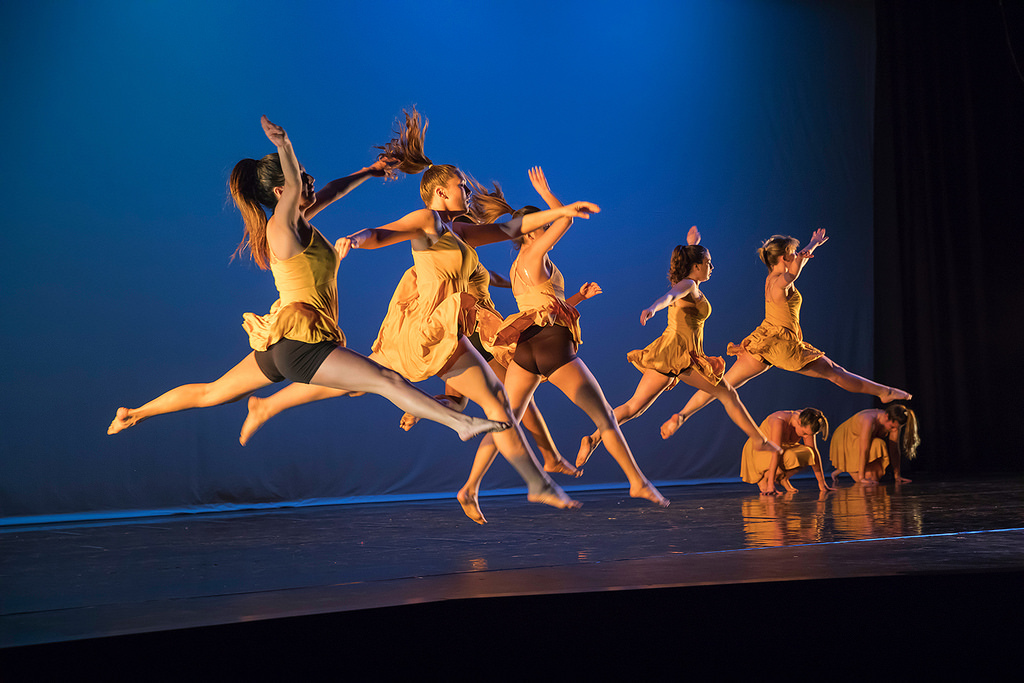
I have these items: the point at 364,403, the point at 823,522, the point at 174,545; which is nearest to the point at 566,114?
the point at 364,403

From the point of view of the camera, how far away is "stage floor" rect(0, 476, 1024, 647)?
2387mm

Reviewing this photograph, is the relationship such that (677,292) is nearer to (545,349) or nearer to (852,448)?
(545,349)

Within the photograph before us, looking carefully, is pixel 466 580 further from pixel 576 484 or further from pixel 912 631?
pixel 576 484

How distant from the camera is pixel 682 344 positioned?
18.7ft

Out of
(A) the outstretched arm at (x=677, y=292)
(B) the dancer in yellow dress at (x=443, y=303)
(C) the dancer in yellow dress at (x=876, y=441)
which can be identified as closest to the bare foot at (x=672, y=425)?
(A) the outstretched arm at (x=677, y=292)

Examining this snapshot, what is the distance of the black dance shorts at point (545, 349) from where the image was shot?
179 inches

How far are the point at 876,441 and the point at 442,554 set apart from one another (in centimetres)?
A: 482

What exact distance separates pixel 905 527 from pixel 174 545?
3.23 metres

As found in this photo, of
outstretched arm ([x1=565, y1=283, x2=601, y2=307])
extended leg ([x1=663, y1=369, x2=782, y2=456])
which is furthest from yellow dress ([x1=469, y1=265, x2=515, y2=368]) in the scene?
extended leg ([x1=663, y1=369, x2=782, y2=456])

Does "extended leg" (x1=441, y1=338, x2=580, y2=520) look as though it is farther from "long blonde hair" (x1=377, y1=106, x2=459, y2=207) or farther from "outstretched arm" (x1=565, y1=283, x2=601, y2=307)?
"outstretched arm" (x1=565, y1=283, x2=601, y2=307)

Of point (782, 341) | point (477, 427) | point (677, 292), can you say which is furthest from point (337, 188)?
point (782, 341)

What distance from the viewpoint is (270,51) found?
237 inches

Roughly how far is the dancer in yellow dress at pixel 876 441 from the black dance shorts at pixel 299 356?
4.96m

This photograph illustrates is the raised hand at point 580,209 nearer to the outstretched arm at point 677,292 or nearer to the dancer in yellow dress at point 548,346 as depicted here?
the dancer in yellow dress at point 548,346
